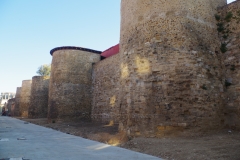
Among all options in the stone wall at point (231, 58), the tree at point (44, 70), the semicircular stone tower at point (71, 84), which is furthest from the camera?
the tree at point (44, 70)

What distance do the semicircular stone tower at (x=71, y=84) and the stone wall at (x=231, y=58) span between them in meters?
10.9

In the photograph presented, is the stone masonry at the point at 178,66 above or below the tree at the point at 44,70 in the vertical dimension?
below

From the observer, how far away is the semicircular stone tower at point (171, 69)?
6.34 meters

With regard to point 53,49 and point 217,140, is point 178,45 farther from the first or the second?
point 53,49

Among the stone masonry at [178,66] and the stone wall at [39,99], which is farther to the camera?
the stone wall at [39,99]

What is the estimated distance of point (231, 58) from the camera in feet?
24.0

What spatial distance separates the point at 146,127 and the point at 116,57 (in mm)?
7237

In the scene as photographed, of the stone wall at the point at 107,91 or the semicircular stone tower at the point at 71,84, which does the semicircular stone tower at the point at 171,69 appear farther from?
the semicircular stone tower at the point at 71,84

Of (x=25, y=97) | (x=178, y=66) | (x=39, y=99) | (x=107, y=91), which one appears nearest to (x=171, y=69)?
(x=178, y=66)

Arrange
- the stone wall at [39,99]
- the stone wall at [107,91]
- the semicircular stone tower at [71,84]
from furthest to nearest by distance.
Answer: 1. the stone wall at [39,99]
2. the semicircular stone tower at [71,84]
3. the stone wall at [107,91]

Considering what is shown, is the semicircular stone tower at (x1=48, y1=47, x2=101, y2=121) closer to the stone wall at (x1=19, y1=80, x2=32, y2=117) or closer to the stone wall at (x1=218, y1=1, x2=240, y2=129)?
the stone wall at (x1=218, y1=1, x2=240, y2=129)

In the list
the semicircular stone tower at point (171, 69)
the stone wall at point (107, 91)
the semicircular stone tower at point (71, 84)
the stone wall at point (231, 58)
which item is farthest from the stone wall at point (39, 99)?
the stone wall at point (231, 58)

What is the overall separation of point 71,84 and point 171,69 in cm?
1086

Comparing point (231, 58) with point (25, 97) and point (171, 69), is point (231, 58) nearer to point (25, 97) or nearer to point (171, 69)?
point (171, 69)
